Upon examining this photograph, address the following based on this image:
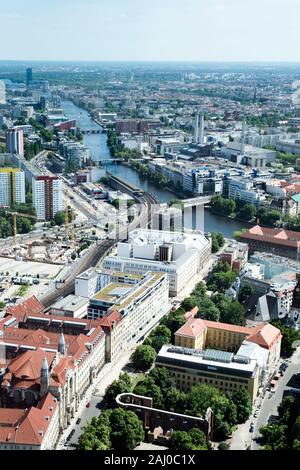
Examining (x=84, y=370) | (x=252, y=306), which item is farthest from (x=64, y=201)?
(x=84, y=370)

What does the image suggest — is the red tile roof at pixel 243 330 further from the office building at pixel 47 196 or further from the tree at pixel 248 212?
the office building at pixel 47 196

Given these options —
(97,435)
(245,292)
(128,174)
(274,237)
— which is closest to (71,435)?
(97,435)

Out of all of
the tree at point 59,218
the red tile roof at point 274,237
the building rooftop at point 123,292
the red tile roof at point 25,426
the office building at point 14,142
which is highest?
the office building at point 14,142

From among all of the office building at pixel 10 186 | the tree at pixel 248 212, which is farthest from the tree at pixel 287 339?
the office building at pixel 10 186

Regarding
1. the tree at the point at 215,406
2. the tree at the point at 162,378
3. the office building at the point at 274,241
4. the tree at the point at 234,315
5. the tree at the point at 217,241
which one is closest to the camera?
the tree at the point at 215,406

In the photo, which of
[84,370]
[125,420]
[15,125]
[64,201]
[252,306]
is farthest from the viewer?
[15,125]
